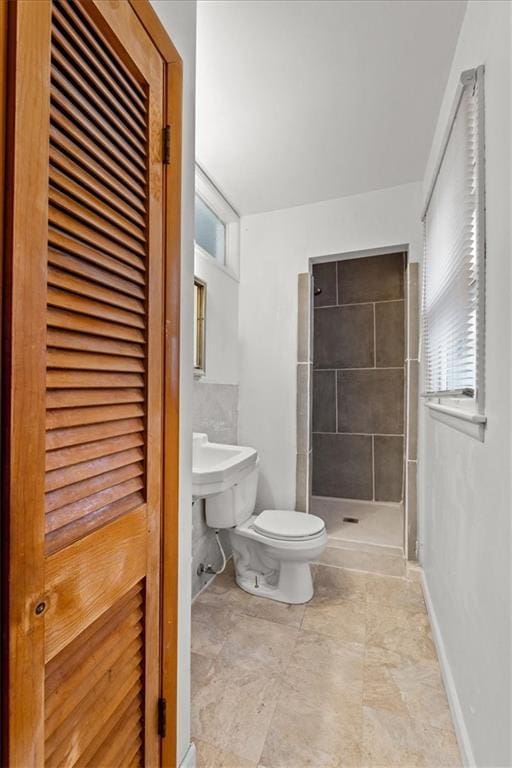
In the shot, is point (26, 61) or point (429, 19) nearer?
point (26, 61)

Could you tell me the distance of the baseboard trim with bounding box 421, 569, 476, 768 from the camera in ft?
3.68

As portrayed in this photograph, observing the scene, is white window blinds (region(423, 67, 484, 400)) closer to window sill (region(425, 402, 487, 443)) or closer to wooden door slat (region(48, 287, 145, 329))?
window sill (region(425, 402, 487, 443))

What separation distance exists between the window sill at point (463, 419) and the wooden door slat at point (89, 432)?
912 millimetres

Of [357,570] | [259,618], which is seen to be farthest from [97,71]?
[357,570]

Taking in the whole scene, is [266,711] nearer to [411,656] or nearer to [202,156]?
[411,656]

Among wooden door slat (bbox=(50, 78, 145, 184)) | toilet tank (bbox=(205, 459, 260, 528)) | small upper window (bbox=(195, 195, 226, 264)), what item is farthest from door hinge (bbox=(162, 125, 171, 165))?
toilet tank (bbox=(205, 459, 260, 528))

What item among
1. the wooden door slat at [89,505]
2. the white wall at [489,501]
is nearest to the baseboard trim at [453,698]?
the white wall at [489,501]

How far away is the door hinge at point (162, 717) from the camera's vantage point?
98 centimetres

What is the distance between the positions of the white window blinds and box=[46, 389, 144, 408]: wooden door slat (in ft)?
3.05

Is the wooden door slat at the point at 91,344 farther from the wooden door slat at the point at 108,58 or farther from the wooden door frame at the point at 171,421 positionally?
the wooden door slat at the point at 108,58

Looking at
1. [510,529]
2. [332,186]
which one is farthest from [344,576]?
[332,186]

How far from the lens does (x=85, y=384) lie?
737 millimetres

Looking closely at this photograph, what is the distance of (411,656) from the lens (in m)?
1.61

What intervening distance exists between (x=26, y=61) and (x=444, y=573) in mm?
1956
